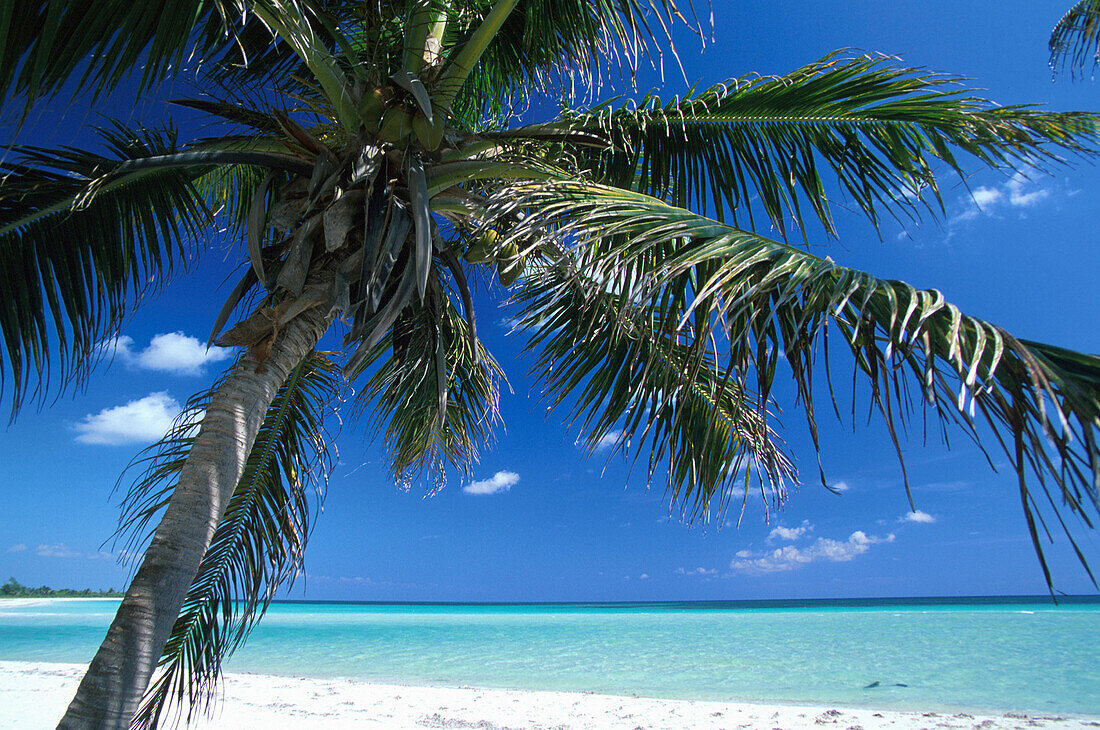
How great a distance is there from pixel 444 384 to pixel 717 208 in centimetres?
179

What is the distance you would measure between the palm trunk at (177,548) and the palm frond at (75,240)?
1.08 m

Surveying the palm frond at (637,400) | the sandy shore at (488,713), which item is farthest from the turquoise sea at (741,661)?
the palm frond at (637,400)

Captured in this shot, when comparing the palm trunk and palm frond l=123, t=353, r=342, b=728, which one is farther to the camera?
palm frond l=123, t=353, r=342, b=728

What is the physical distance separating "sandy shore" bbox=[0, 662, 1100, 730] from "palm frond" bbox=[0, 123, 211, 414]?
4.18 meters

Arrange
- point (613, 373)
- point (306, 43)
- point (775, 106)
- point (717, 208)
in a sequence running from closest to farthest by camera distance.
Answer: point (306, 43) → point (775, 106) → point (717, 208) → point (613, 373)

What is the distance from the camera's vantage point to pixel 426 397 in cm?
424

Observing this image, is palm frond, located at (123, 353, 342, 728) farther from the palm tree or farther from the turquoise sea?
the turquoise sea

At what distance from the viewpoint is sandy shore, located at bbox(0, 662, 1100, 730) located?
5797 mm

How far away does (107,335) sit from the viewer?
10.2ft

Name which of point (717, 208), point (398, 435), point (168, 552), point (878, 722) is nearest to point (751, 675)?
point (878, 722)

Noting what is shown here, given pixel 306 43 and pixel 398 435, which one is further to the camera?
pixel 398 435

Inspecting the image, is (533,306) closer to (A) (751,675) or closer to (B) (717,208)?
(B) (717,208)

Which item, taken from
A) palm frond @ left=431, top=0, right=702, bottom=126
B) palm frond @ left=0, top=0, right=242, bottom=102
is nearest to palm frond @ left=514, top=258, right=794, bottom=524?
palm frond @ left=431, top=0, right=702, bottom=126

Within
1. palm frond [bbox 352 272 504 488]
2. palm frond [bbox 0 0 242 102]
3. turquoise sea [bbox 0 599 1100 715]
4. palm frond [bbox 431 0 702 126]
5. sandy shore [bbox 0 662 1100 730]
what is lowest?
turquoise sea [bbox 0 599 1100 715]
